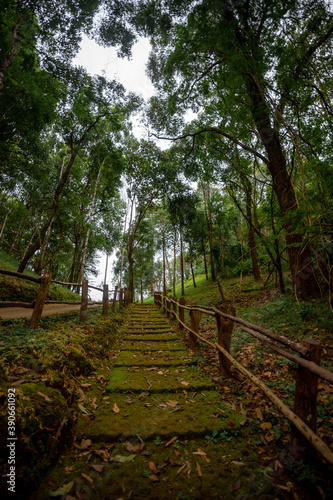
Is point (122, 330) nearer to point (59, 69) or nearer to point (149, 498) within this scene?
point (149, 498)

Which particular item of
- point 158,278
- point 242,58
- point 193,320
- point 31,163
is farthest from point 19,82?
point 158,278

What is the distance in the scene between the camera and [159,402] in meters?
2.56

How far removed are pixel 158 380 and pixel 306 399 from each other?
6.68 feet

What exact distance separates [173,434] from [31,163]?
56.5 ft

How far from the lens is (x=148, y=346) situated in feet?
15.9

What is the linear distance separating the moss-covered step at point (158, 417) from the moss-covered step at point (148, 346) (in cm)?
185

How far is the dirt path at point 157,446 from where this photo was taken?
4.93 feet

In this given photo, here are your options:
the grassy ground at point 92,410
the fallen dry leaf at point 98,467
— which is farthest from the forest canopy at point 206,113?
the fallen dry leaf at point 98,467

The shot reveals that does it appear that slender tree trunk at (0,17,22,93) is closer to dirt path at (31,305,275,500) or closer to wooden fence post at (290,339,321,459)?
dirt path at (31,305,275,500)

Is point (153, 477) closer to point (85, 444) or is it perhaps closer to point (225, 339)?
point (85, 444)

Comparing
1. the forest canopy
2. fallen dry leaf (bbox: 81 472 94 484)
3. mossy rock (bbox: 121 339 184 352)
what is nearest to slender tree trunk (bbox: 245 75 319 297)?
the forest canopy

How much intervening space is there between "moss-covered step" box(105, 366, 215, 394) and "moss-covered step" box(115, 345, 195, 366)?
0.58 feet

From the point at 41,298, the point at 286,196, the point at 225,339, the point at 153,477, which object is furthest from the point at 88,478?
the point at 286,196

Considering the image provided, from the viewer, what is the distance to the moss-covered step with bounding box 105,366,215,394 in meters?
2.85
